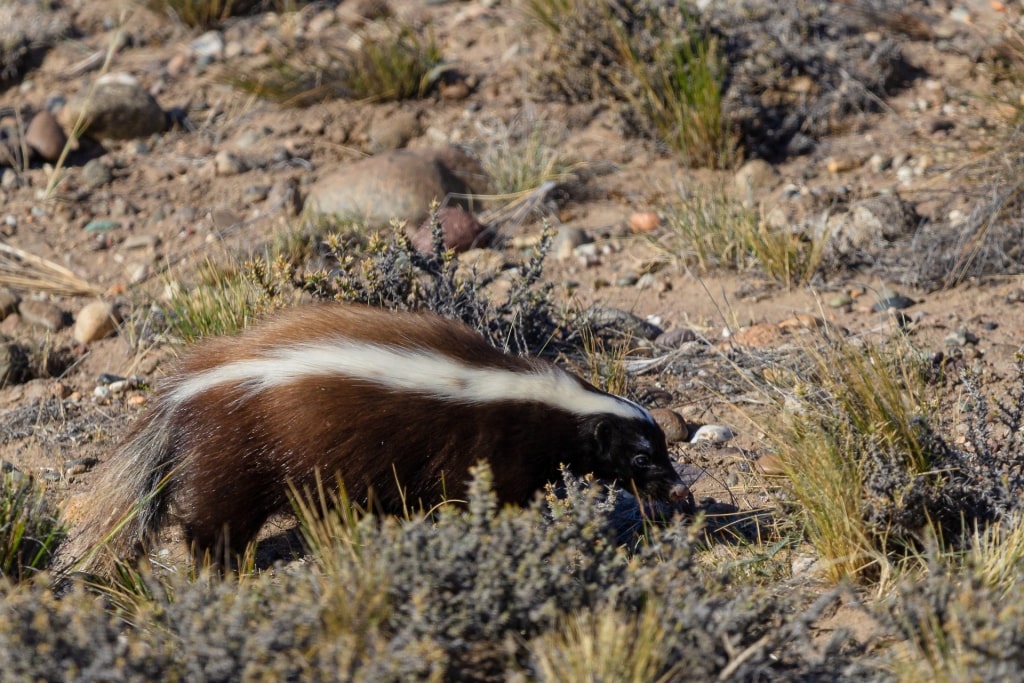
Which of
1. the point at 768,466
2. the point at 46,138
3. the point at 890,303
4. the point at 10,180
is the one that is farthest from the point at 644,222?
the point at 10,180

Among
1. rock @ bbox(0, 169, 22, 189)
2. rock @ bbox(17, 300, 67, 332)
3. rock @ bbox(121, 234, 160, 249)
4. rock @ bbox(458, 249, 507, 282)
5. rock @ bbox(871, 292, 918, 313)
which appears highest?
rock @ bbox(871, 292, 918, 313)

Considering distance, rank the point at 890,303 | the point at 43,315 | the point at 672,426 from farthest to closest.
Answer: the point at 43,315, the point at 890,303, the point at 672,426

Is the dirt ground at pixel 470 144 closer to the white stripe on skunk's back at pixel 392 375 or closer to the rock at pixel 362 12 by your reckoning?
the rock at pixel 362 12

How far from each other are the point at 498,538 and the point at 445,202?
4.39 meters

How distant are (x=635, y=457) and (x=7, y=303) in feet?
14.4

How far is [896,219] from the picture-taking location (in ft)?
22.6

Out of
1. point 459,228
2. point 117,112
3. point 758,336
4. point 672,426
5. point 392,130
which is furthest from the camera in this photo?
point 117,112

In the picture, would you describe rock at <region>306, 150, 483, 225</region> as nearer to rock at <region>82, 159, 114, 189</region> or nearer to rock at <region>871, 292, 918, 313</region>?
rock at <region>82, 159, 114, 189</region>

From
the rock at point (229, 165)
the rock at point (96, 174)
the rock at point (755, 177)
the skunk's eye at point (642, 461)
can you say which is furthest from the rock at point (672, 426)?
the rock at point (96, 174)

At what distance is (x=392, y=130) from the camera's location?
28.3 ft

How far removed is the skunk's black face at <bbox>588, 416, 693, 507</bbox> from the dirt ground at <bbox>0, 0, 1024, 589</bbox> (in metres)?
0.49

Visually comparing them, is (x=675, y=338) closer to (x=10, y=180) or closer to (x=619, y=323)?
(x=619, y=323)

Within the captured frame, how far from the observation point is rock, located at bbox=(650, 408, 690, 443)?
536 cm

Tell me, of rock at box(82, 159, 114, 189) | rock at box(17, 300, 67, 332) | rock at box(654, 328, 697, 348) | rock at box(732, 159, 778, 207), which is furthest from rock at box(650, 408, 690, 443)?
rock at box(82, 159, 114, 189)
